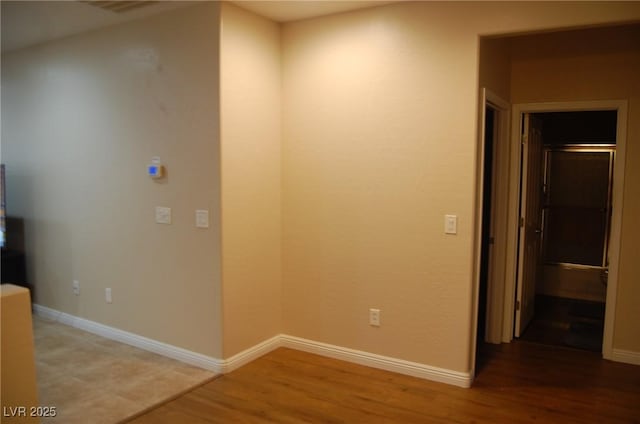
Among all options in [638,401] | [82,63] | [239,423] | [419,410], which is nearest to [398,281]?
[419,410]

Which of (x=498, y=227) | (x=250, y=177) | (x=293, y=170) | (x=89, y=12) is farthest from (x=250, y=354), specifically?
(x=89, y=12)

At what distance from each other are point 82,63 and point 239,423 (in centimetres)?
333

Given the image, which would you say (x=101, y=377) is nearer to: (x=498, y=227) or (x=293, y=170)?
(x=293, y=170)

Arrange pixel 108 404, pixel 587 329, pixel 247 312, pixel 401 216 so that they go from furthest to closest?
pixel 587 329 < pixel 247 312 < pixel 401 216 < pixel 108 404

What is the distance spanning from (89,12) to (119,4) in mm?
376

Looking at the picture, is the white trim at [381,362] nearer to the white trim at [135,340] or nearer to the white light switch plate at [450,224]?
the white trim at [135,340]

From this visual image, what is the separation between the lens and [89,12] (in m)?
3.62

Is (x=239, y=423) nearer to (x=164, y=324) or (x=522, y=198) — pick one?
(x=164, y=324)

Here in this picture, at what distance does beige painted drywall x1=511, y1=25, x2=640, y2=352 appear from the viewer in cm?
371

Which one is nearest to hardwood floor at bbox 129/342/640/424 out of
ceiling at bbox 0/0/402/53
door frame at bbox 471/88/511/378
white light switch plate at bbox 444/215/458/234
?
door frame at bbox 471/88/511/378

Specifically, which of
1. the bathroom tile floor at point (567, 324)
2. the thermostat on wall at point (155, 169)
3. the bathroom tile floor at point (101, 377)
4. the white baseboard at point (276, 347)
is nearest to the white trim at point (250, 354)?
the white baseboard at point (276, 347)

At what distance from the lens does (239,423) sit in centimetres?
287

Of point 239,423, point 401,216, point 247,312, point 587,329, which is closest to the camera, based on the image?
point 239,423

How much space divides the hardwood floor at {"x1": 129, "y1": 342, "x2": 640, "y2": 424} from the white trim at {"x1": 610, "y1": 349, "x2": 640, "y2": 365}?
7 cm
